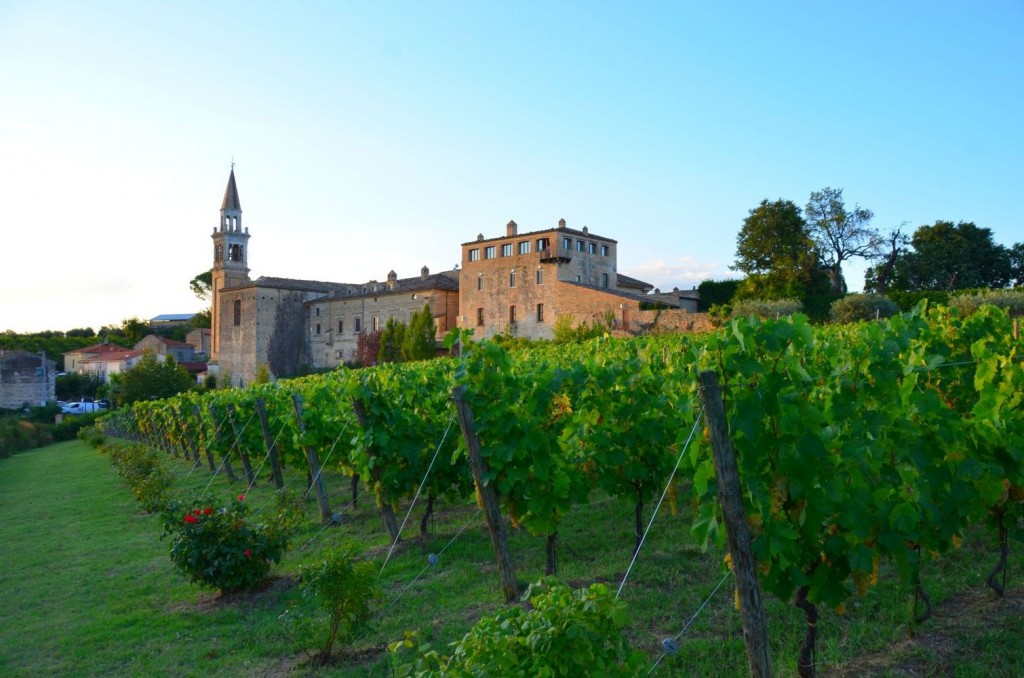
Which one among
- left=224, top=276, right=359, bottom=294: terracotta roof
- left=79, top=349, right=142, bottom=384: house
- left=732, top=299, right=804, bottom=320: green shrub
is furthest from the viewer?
left=79, top=349, right=142, bottom=384: house

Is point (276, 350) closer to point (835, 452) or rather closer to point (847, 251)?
point (847, 251)

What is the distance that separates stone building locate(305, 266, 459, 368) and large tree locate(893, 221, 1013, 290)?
26.6 meters

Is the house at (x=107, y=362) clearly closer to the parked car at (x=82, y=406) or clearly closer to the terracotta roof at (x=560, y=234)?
the parked car at (x=82, y=406)

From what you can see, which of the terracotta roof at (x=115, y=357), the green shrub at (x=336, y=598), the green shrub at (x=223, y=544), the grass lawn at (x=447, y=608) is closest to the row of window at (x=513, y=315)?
the grass lawn at (x=447, y=608)

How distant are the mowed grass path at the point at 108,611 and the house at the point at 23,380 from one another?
42.8 metres

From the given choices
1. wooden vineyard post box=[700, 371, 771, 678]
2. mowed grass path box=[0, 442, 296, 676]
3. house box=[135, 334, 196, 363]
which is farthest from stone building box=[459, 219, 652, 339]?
house box=[135, 334, 196, 363]

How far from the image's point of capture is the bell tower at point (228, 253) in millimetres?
57562

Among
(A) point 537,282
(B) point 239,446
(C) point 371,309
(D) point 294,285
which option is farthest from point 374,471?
(D) point 294,285

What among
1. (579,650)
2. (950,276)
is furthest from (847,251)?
(579,650)

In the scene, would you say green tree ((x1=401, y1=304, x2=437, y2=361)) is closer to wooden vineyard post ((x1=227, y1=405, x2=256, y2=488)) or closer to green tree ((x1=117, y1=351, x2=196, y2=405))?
green tree ((x1=117, y1=351, x2=196, y2=405))

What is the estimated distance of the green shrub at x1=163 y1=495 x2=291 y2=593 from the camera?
636 centimetres

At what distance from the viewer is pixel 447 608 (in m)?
5.48

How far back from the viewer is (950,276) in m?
40.2

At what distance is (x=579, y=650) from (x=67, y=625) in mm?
5383
